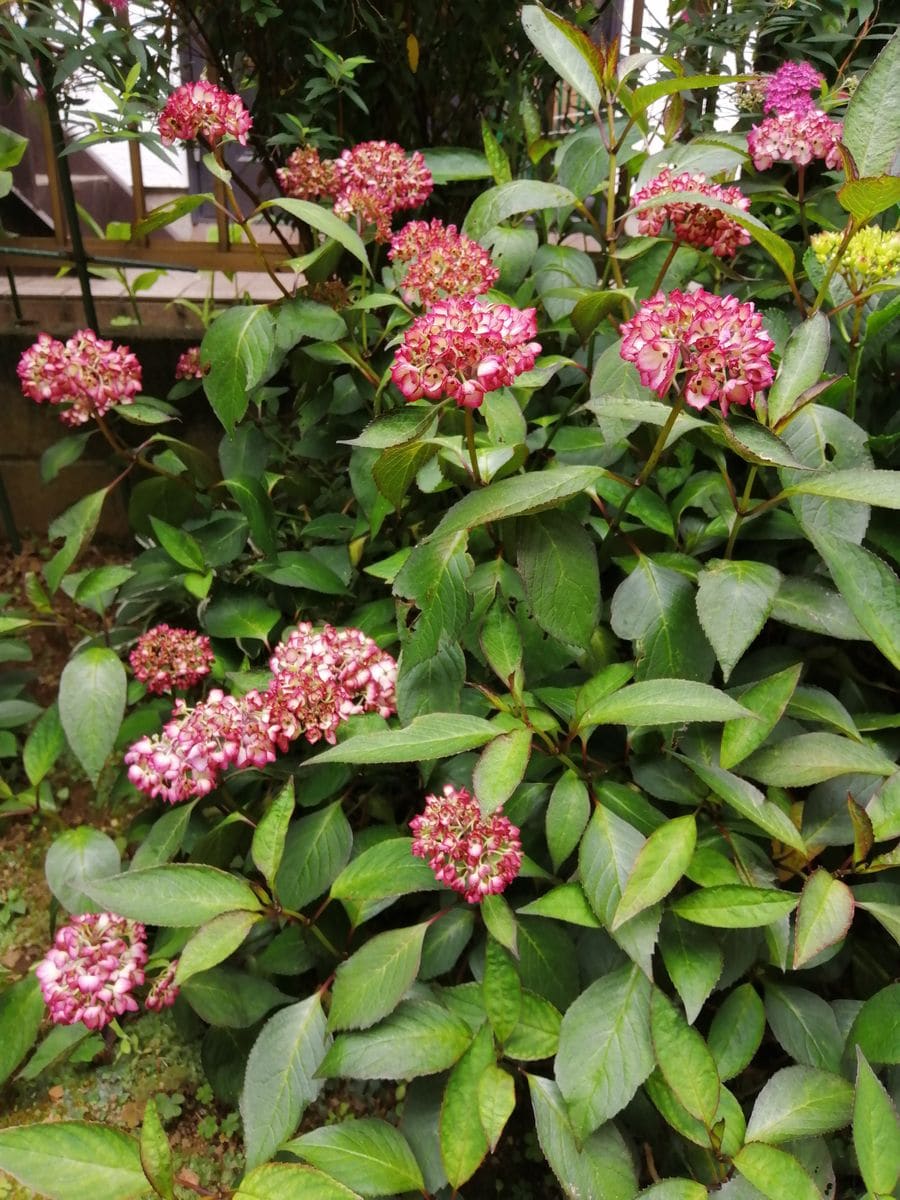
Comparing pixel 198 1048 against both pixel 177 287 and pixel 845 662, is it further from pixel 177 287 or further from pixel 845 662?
pixel 177 287

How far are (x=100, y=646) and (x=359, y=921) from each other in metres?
0.57

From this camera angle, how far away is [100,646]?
125 centimetres

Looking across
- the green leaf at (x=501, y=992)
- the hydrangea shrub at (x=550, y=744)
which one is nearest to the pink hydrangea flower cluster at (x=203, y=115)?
the hydrangea shrub at (x=550, y=744)

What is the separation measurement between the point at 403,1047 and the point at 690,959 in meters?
0.29

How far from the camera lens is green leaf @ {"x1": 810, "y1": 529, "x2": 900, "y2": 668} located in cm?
84

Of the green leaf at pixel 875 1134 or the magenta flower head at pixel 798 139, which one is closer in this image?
the green leaf at pixel 875 1134

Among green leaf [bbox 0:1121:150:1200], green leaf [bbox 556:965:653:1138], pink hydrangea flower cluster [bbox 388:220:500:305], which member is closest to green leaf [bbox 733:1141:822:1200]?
green leaf [bbox 556:965:653:1138]

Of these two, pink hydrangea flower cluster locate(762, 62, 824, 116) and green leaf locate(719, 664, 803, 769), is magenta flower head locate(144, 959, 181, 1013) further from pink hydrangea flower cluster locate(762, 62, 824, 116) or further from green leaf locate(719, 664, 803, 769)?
pink hydrangea flower cluster locate(762, 62, 824, 116)

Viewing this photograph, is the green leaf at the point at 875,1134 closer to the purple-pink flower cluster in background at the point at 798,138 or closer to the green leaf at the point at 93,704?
the green leaf at the point at 93,704

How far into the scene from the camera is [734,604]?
85cm

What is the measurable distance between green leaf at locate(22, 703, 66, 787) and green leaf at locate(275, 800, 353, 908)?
1.43 feet

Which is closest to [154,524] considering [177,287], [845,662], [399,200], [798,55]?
[399,200]

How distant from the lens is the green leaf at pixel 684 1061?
2.57 ft

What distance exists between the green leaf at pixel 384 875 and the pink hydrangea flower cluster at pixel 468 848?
2.6 inches
